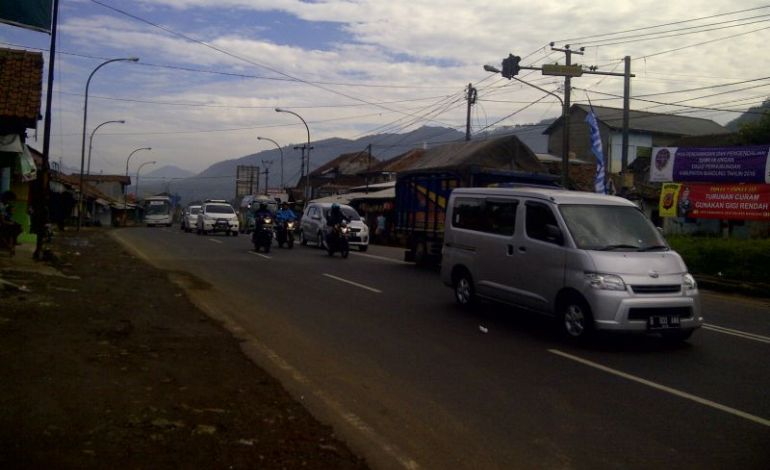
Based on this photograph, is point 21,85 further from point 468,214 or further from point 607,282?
point 607,282

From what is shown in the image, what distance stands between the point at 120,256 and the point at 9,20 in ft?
30.2

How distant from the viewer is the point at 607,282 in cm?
863

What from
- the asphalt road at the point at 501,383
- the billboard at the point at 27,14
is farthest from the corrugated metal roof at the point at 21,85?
the asphalt road at the point at 501,383

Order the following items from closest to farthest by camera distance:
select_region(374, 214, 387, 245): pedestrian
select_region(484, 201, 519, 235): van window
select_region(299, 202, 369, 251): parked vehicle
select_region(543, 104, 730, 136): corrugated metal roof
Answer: select_region(484, 201, 519, 235): van window < select_region(299, 202, 369, 251): parked vehicle < select_region(374, 214, 387, 245): pedestrian < select_region(543, 104, 730, 136): corrugated metal roof

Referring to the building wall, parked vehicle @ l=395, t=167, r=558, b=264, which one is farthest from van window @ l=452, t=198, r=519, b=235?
the building wall

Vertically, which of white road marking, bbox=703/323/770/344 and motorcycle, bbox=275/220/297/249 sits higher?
motorcycle, bbox=275/220/297/249

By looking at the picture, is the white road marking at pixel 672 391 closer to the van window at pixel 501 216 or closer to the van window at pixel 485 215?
the van window at pixel 501 216

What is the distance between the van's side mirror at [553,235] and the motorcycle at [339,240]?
13.3 m

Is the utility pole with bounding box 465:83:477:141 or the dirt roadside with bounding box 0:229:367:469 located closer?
the dirt roadside with bounding box 0:229:367:469

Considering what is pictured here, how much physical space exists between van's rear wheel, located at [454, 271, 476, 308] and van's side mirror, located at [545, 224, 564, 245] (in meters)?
2.20

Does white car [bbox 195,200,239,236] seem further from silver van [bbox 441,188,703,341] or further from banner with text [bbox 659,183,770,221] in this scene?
silver van [bbox 441,188,703,341]

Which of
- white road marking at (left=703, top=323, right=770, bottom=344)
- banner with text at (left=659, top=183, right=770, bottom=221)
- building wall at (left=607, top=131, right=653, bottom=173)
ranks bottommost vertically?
white road marking at (left=703, top=323, right=770, bottom=344)

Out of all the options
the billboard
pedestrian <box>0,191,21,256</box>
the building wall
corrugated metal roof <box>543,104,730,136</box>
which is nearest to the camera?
the billboard

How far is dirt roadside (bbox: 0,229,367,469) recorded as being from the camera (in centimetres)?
466
